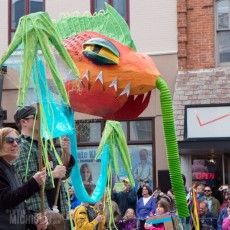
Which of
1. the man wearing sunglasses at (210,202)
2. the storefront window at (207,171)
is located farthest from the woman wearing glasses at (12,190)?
the storefront window at (207,171)

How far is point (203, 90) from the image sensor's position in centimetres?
1406

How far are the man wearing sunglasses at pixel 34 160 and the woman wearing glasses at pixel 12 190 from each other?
31cm

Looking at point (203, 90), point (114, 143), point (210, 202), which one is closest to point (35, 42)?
point (114, 143)

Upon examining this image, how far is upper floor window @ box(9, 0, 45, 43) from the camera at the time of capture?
15.9 metres

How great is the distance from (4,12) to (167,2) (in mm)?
4266

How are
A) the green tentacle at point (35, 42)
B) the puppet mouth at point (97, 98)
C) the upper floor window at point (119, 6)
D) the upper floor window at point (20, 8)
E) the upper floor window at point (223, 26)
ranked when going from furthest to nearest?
the upper floor window at point (20, 8) < the upper floor window at point (119, 6) < the upper floor window at point (223, 26) < the puppet mouth at point (97, 98) < the green tentacle at point (35, 42)

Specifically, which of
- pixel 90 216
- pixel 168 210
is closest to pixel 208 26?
pixel 168 210

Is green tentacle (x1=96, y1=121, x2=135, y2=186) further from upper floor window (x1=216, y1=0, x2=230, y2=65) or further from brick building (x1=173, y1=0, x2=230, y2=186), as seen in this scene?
upper floor window (x1=216, y1=0, x2=230, y2=65)

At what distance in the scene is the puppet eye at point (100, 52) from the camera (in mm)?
5762

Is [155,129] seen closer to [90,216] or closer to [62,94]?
[90,216]

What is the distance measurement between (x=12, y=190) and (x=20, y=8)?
12508 millimetres

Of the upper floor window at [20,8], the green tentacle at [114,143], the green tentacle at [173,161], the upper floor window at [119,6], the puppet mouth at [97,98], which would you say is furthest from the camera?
the upper floor window at [20,8]

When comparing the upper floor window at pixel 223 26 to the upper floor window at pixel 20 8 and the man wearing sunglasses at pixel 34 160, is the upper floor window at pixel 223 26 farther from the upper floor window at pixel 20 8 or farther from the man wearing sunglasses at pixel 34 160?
the man wearing sunglasses at pixel 34 160

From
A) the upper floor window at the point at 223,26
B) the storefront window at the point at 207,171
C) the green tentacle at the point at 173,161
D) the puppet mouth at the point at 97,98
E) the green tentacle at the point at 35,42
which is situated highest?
the upper floor window at the point at 223,26
